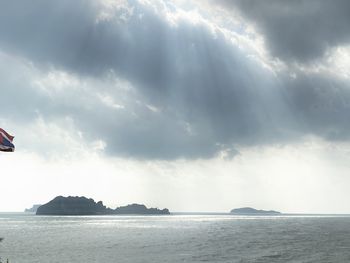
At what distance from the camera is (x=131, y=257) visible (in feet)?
257

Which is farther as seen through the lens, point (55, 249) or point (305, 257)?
point (55, 249)

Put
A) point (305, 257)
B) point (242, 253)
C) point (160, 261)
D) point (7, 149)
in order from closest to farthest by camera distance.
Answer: point (7, 149) < point (160, 261) < point (305, 257) < point (242, 253)

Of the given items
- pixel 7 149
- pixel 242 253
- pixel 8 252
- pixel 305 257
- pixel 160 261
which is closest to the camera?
pixel 7 149

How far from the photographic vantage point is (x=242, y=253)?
8194 centimetres

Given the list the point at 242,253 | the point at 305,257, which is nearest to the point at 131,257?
the point at 242,253

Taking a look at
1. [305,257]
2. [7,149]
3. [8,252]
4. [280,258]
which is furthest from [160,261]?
[8,252]

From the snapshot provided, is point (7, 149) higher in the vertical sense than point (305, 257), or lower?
higher

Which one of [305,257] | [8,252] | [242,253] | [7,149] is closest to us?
[7,149]

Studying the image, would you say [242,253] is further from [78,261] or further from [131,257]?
[78,261]

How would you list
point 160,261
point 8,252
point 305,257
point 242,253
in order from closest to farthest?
point 160,261, point 305,257, point 242,253, point 8,252

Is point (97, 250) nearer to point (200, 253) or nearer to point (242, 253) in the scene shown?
point (200, 253)

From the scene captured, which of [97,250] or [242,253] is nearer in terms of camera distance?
[242,253]

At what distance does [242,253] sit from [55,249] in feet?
148

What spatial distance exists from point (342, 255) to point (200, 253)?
28.6 metres
